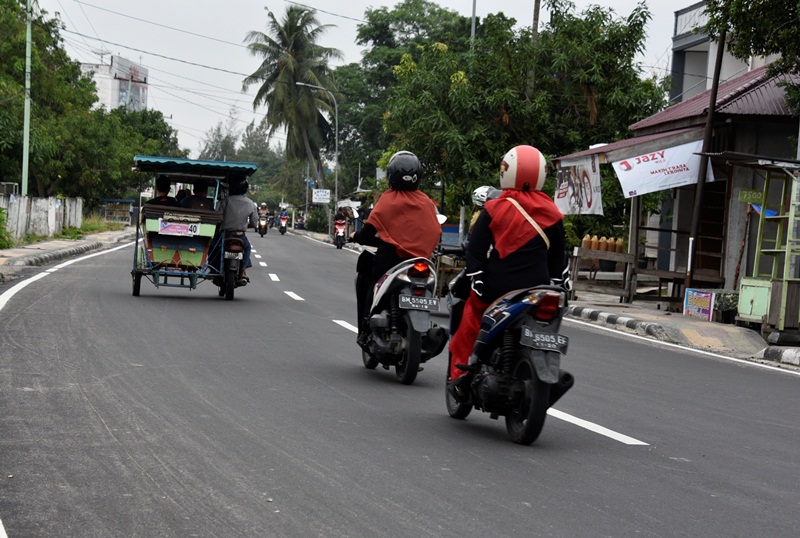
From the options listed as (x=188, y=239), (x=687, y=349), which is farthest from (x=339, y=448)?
(x=188, y=239)

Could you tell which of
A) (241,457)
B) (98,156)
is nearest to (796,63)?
(241,457)

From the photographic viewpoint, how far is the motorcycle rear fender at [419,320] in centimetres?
841

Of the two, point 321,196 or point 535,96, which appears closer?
point 535,96

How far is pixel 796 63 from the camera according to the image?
16422 mm

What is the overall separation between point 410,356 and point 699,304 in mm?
10513

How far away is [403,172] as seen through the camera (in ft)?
29.1

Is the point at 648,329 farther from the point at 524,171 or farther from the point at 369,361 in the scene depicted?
the point at 524,171

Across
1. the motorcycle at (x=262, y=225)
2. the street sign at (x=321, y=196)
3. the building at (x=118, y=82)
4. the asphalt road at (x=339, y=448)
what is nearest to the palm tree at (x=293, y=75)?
the street sign at (x=321, y=196)

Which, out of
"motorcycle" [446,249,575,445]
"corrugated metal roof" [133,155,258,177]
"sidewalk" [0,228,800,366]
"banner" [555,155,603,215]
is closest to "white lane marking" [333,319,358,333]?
"corrugated metal roof" [133,155,258,177]

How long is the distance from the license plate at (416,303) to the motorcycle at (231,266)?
7.59 m

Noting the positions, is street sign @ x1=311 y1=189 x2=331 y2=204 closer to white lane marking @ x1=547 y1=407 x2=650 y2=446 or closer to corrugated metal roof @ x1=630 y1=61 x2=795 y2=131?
corrugated metal roof @ x1=630 y1=61 x2=795 y2=131

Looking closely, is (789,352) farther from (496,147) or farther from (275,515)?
(496,147)

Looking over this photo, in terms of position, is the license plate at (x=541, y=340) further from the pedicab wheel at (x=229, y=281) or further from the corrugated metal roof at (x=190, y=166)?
the pedicab wheel at (x=229, y=281)

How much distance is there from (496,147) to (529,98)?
6.11 feet
